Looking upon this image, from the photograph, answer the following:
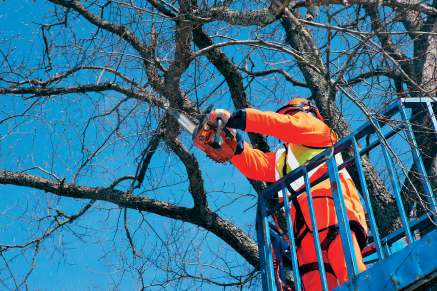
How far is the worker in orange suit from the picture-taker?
17.6 ft

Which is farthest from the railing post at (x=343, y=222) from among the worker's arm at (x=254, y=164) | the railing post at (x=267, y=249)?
the worker's arm at (x=254, y=164)

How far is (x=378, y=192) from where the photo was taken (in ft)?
22.6

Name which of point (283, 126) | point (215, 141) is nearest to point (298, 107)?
point (283, 126)

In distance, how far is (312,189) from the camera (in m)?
5.57

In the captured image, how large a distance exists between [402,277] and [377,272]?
0.18m

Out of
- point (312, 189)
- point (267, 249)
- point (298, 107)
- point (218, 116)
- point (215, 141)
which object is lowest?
point (267, 249)

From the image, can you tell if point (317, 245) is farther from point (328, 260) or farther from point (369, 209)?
point (328, 260)

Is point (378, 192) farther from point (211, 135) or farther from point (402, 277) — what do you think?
point (402, 277)

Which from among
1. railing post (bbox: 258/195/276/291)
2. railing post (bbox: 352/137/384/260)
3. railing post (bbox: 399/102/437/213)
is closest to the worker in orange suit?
railing post (bbox: 258/195/276/291)

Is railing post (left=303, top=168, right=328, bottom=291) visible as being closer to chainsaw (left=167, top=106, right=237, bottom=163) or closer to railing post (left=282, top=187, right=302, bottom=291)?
railing post (left=282, top=187, right=302, bottom=291)

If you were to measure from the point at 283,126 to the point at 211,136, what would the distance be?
572mm

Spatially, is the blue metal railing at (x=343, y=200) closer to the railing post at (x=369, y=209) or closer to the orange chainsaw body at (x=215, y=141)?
the railing post at (x=369, y=209)

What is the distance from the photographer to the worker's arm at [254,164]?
6.07 metres

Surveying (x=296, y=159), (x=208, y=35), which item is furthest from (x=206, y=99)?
(x=296, y=159)
